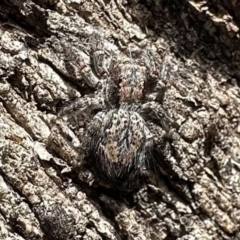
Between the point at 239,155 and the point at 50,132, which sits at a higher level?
the point at 239,155

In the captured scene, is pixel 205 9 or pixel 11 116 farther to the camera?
pixel 205 9

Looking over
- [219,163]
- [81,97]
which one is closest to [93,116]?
[81,97]

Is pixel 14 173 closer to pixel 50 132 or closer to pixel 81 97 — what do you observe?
pixel 50 132

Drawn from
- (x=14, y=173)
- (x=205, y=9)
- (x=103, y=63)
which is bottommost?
(x=14, y=173)

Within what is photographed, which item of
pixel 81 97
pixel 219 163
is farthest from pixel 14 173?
pixel 219 163
